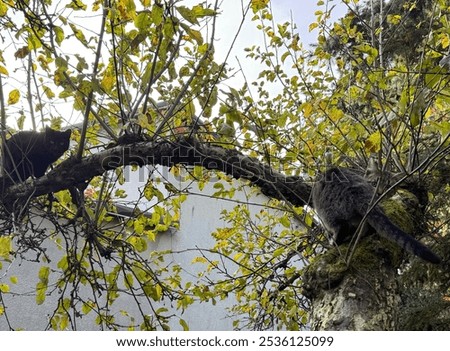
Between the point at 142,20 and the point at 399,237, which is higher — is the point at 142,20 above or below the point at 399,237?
above

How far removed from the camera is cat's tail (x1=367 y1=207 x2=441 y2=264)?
2.80 m

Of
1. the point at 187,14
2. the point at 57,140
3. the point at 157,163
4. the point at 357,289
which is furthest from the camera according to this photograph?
the point at 57,140

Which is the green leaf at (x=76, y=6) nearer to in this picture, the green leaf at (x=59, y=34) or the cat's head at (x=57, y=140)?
the green leaf at (x=59, y=34)

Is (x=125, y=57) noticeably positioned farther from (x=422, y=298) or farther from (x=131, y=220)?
(x=422, y=298)

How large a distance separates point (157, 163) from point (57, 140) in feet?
7.67

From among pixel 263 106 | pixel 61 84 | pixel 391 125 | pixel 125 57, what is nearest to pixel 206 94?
pixel 125 57

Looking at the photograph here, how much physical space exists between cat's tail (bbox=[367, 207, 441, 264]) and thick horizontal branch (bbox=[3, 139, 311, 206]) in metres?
0.60

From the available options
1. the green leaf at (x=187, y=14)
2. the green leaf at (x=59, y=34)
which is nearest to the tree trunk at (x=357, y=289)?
the green leaf at (x=187, y=14)

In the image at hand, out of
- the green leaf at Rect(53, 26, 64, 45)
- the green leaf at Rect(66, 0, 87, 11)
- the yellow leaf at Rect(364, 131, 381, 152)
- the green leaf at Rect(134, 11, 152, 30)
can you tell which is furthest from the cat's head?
the yellow leaf at Rect(364, 131, 381, 152)

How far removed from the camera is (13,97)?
315 cm

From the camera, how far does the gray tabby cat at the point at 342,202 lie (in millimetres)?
3346

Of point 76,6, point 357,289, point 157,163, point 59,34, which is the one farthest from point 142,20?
point 357,289

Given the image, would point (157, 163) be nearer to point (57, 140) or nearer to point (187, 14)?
point (187, 14)

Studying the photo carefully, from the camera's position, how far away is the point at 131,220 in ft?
12.6
